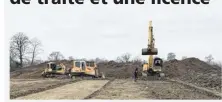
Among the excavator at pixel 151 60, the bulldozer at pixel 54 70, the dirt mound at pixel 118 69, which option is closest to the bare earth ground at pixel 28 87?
the excavator at pixel 151 60

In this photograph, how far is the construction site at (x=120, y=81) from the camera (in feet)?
87.5

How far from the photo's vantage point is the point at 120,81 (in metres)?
41.7

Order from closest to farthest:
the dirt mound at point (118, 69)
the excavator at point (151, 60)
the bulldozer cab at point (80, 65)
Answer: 1. the excavator at point (151, 60)
2. the bulldozer cab at point (80, 65)
3. the dirt mound at point (118, 69)

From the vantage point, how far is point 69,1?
21922 millimetres

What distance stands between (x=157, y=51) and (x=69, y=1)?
16.2m


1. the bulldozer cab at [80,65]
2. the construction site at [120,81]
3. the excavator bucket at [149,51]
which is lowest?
the construction site at [120,81]

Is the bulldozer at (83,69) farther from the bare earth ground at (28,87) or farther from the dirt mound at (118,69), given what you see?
the dirt mound at (118,69)

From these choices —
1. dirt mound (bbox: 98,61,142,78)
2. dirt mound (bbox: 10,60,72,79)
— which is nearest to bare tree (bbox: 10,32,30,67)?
dirt mound (bbox: 10,60,72,79)

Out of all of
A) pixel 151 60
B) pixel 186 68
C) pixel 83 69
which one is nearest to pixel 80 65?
pixel 83 69

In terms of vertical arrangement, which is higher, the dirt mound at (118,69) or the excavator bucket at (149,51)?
the excavator bucket at (149,51)

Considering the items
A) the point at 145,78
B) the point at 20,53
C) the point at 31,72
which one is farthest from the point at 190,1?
the point at 31,72

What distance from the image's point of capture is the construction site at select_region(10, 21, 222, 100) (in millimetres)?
26672

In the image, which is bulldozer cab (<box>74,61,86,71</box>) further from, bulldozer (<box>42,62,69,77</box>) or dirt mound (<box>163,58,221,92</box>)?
dirt mound (<box>163,58,221,92</box>)

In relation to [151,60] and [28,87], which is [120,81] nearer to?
[151,60]
